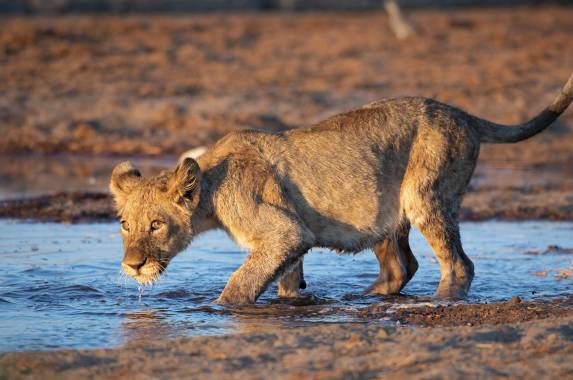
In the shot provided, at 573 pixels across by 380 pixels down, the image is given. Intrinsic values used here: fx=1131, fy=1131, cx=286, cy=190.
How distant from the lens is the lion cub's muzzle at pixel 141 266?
7691 millimetres

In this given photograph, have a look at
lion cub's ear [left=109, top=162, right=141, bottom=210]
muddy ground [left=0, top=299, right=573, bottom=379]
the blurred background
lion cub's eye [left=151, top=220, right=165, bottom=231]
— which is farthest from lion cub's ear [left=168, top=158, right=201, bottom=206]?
the blurred background

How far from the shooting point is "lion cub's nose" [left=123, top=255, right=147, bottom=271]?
302 inches

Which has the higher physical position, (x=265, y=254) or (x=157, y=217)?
(x=157, y=217)

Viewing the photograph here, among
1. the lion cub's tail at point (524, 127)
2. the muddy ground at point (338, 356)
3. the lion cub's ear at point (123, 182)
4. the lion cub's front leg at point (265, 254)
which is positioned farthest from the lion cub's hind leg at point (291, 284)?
the muddy ground at point (338, 356)

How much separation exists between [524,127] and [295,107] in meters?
9.12

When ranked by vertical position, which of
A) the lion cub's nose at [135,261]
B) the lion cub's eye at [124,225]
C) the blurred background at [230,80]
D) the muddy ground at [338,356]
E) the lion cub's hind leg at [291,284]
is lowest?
the muddy ground at [338,356]

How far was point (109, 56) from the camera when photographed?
20359mm

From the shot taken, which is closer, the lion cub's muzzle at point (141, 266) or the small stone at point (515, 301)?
the lion cub's muzzle at point (141, 266)

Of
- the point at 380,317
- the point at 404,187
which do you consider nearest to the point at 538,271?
the point at 404,187

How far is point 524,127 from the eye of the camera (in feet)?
28.7

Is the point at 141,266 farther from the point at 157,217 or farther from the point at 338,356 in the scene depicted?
the point at 338,356

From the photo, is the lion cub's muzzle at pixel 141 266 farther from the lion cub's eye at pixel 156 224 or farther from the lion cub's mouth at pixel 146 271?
the lion cub's eye at pixel 156 224

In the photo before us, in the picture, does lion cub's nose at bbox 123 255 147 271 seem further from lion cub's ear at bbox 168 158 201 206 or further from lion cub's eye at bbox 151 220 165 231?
lion cub's ear at bbox 168 158 201 206

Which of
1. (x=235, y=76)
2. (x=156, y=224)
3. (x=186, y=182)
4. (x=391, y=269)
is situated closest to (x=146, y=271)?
(x=156, y=224)
